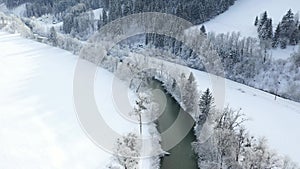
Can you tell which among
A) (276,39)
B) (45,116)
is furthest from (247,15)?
(45,116)

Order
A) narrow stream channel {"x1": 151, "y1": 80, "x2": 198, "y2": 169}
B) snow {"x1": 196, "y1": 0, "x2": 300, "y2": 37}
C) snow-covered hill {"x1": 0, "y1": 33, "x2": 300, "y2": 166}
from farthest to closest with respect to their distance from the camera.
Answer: snow {"x1": 196, "y1": 0, "x2": 300, "y2": 37}
narrow stream channel {"x1": 151, "y1": 80, "x2": 198, "y2": 169}
snow-covered hill {"x1": 0, "y1": 33, "x2": 300, "y2": 166}

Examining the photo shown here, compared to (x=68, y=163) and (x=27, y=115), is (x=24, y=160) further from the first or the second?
(x=27, y=115)

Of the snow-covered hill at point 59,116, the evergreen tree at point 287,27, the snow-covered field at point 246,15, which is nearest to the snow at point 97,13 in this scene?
the snow-covered hill at point 59,116

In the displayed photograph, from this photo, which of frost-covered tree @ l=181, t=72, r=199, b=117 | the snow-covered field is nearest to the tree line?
the snow-covered field

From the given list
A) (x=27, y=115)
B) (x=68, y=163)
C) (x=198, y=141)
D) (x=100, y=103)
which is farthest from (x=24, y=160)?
(x=198, y=141)

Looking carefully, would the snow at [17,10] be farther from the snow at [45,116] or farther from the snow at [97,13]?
the snow at [45,116]

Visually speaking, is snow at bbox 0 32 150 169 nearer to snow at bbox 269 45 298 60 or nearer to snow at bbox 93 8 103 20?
snow at bbox 93 8 103 20
